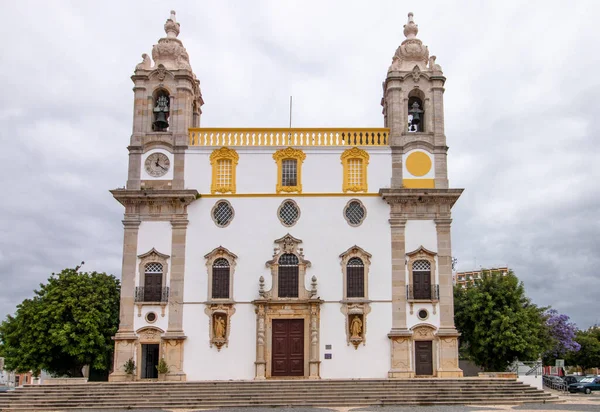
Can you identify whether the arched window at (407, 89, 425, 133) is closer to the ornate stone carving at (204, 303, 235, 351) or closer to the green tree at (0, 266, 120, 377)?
the ornate stone carving at (204, 303, 235, 351)

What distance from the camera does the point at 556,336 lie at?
42281 millimetres

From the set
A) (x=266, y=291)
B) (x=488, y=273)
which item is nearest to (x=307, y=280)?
(x=266, y=291)

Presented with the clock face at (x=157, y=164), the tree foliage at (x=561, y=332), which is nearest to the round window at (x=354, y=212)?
the clock face at (x=157, y=164)

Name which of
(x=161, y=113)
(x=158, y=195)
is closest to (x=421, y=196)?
(x=158, y=195)

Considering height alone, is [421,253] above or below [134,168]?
below

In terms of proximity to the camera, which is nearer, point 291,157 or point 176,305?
point 176,305

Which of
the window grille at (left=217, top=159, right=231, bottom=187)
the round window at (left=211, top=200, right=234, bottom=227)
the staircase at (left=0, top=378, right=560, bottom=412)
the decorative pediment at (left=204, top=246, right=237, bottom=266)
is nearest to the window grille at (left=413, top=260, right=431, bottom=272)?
the staircase at (left=0, top=378, right=560, bottom=412)

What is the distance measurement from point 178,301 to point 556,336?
25.6 m

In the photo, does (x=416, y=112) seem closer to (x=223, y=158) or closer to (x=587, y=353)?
(x=223, y=158)

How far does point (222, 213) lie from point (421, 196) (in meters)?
8.24

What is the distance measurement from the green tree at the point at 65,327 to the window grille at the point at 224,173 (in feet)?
22.4

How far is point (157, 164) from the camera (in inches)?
Result: 1147

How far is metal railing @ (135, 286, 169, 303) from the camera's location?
90.8 ft

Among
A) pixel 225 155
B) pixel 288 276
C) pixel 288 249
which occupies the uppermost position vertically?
pixel 225 155
